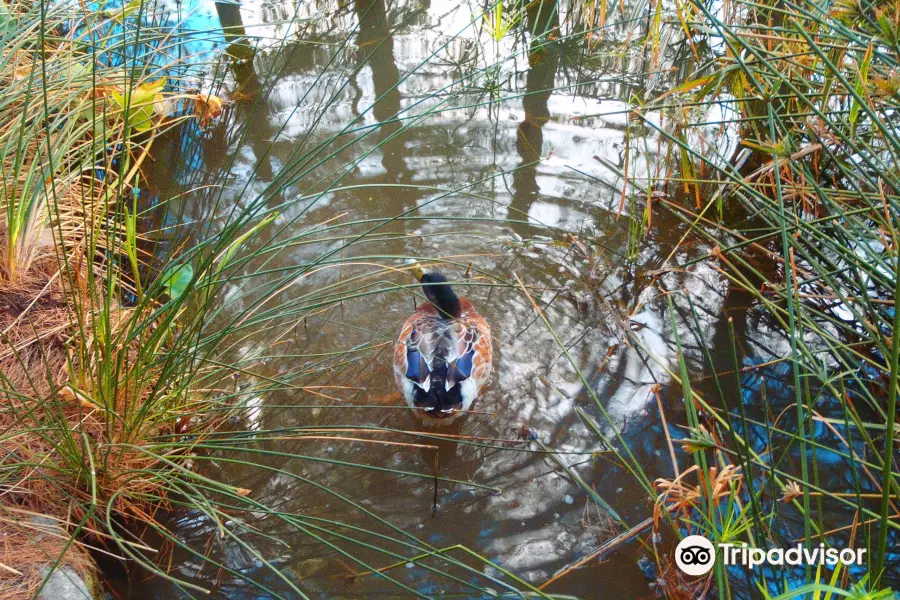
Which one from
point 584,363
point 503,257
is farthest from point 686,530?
point 503,257

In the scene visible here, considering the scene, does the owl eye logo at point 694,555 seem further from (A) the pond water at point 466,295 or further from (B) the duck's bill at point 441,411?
(B) the duck's bill at point 441,411

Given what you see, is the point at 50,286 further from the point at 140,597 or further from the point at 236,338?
the point at 140,597

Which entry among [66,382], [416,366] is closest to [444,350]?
[416,366]

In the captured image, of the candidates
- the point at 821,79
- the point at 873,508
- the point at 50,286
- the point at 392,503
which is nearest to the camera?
the point at 873,508

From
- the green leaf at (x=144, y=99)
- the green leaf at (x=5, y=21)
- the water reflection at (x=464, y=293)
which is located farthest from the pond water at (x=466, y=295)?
the green leaf at (x=5, y=21)

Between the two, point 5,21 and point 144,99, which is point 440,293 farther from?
point 5,21

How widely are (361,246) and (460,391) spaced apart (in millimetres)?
1272

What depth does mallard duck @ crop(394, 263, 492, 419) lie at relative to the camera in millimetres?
2906

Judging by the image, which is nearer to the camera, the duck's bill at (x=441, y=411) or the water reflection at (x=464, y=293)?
the water reflection at (x=464, y=293)

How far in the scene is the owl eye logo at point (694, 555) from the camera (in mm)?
2186

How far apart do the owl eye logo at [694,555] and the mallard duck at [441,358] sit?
3.54 ft

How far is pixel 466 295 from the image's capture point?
3.81m

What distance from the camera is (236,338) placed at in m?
3.21

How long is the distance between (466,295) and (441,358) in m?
0.88
